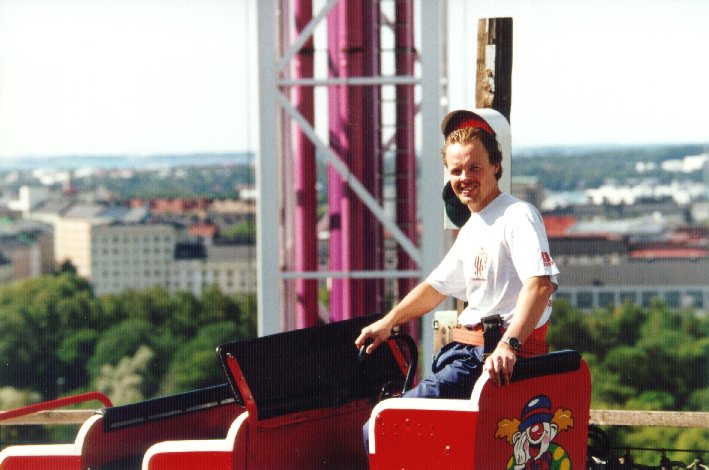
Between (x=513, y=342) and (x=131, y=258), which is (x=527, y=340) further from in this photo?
(x=131, y=258)

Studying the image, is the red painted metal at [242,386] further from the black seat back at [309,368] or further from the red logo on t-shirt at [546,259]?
the red logo on t-shirt at [546,259]

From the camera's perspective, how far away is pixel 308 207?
883cm

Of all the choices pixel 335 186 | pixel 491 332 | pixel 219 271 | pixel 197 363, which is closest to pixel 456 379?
pixel 491 332

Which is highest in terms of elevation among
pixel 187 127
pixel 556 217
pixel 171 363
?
pixel 187 127

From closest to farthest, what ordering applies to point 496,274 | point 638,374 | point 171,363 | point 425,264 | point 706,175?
1. point 496,274
2. point 425,264
3. point 638,374
4. point 171,363
5. point 706,175

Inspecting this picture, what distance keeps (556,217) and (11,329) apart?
35.4 metres

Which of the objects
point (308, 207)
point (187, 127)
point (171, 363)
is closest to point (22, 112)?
point (187, 127)

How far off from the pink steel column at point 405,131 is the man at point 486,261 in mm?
4379

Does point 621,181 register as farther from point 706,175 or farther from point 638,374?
point 638,374

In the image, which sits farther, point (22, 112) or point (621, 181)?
point (621, 181)

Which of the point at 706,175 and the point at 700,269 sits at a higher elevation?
the point at 706,175

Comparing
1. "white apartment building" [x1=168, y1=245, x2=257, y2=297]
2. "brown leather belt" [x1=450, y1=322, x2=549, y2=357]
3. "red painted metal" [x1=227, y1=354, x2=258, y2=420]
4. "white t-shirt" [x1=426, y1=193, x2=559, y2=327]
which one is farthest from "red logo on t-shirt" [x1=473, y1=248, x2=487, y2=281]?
"white apartment building" [x1=168, y1=245, x2=257, y2=297]

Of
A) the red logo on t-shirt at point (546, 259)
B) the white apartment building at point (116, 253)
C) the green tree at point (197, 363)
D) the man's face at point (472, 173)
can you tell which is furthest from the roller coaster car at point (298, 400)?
the white apartment building at point (116, 253)

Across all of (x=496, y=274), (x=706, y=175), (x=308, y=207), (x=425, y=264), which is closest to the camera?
(x=496, y=274)
